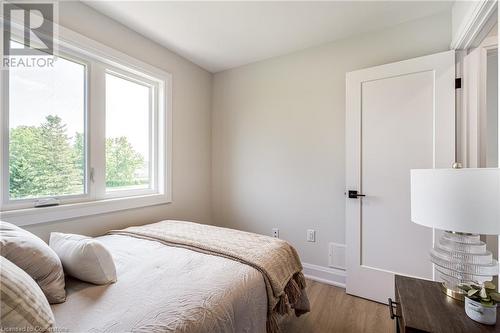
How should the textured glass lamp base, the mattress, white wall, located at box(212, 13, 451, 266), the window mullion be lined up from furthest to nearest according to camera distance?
white wall, located at box(212, 13, 451, 266) < the window mullion < the textured glass lamp base < the mattress

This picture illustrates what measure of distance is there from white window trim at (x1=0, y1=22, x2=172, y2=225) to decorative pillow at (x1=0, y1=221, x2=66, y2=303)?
27.1 inches

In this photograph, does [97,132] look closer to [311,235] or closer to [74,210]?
[74,210]

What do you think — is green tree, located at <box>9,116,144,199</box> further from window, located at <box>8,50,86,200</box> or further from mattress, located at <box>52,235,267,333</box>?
mattress, located at <box>52,235,267,333</box>

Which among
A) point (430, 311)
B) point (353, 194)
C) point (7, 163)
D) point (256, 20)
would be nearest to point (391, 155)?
point (353, 194)

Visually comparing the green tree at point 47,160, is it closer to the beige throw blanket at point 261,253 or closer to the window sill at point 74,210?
Result: the window sill at point 74,210

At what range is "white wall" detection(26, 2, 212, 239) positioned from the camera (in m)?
1.85

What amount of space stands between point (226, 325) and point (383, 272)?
164 cm

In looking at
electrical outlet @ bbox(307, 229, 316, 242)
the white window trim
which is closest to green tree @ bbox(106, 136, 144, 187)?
Result: the white window trim

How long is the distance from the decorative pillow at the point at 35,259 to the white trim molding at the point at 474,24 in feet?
8.29

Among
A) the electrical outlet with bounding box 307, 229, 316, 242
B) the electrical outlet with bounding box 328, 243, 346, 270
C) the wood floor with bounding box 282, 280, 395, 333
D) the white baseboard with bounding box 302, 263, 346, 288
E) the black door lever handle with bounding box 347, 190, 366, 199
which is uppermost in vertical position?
the black door lever handle with bounding box 347, 190, 366, 199

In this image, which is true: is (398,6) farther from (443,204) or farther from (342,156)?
(443,204)

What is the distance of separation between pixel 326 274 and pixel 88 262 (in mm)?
2137

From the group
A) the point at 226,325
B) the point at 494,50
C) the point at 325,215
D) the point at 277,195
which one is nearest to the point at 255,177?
the point at 277,195

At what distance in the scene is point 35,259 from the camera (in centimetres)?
96
